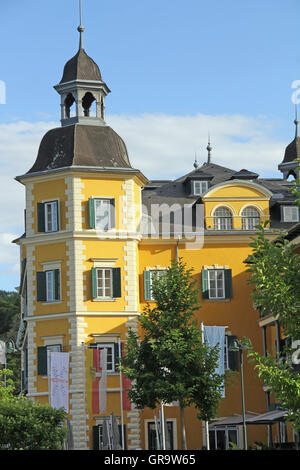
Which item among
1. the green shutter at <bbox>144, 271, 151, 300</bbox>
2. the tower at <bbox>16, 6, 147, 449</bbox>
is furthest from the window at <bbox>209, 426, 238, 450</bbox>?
the green shutter at <bbox>144, 271, 151, 300</bbox>

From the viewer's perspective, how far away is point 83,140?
54.5 m

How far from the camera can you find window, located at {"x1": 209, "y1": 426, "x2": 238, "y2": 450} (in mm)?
53312

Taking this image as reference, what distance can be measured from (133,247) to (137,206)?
265cm

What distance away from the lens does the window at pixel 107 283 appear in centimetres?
5244

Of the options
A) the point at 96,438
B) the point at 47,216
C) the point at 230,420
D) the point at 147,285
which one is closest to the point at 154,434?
the point at 96,438

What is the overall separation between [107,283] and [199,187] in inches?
370

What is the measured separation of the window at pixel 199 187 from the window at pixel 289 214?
15.3ft

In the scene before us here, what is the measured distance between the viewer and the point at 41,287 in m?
52.9

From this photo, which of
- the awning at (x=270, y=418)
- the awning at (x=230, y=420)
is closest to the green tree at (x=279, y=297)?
the awning at (x=270, y=418)

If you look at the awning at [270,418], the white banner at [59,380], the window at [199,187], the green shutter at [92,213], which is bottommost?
the awning at [270,418]

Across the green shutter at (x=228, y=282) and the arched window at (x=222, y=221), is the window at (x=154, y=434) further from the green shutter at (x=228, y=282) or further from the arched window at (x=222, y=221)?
the arched window at (x=222, y=221)

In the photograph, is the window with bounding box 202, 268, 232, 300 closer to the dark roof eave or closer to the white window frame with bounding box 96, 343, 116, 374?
the white window frame with bounding box 96, 343, 116, 374

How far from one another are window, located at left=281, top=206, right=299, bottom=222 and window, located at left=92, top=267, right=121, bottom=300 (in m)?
10.5
